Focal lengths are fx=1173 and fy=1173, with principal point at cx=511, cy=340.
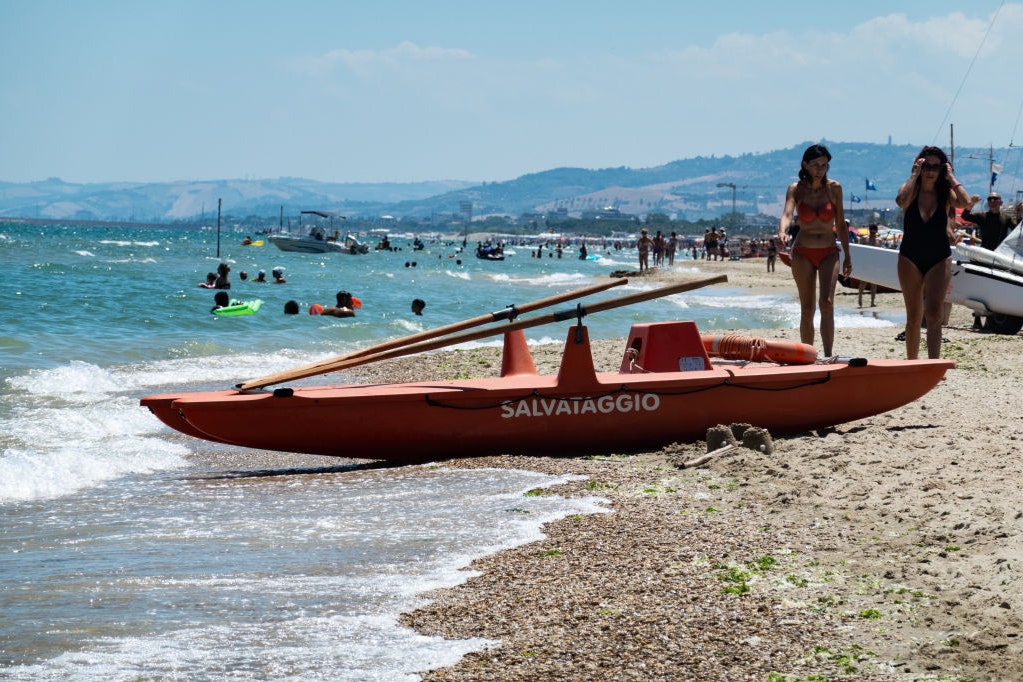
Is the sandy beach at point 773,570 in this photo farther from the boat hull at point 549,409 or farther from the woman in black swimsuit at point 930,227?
the woman in black swimsuit at point 930,227

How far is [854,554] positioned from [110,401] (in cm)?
944

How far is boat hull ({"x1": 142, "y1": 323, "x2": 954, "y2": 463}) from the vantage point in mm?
8297

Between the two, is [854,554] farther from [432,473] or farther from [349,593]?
[432,473]

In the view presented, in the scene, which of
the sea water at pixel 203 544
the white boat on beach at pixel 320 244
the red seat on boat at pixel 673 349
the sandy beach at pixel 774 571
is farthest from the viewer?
the white boat on beach at pixel 320 244

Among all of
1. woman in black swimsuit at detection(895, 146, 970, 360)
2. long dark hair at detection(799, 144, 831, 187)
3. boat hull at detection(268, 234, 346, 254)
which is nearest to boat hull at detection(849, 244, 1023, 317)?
woman in black swimsuit at detection(895, 146, 970, 360)

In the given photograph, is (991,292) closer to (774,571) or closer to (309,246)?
(774,571)

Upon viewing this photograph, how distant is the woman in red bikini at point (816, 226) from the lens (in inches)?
381

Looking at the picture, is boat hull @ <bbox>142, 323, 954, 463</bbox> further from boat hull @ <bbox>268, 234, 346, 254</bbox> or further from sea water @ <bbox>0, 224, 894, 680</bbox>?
boat hull @ <bbox>268, 234, 346, 254</bbox>

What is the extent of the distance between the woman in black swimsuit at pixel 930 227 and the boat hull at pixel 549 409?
826mm

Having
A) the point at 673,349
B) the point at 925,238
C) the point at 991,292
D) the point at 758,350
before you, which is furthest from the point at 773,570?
the point at 991,292

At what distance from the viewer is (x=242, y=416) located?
8234mm

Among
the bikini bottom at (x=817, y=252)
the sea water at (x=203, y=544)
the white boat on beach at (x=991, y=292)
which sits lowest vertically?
the sea water at (x=203, y=544)

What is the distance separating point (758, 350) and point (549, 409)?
6.59 feet

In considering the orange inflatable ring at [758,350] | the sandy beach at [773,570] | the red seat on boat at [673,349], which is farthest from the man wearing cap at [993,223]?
the red seat on boat at [673,349]
